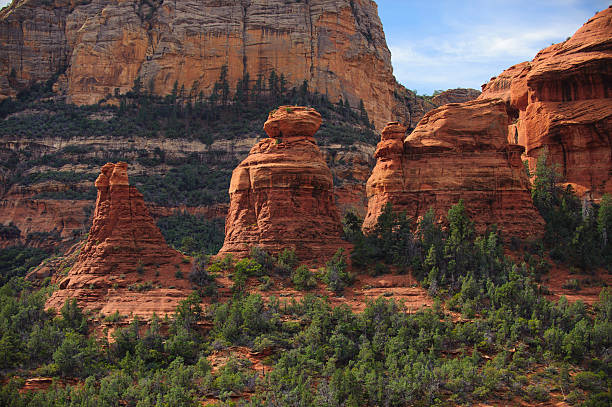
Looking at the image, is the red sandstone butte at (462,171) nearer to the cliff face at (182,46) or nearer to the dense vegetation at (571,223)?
the dense vegetation at (571,223)

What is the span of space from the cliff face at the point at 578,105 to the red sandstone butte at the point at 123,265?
92.0ft

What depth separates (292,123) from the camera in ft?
154

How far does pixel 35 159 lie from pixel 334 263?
221ft

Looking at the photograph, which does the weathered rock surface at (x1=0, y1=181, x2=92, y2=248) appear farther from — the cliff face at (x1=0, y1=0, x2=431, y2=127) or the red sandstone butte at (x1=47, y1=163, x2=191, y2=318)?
the red sandstone butte at (x1=47, y1=163, x2=191, y2=318)

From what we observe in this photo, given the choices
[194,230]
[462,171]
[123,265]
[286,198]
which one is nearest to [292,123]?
[286,198]

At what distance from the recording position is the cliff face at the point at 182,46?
11031cm

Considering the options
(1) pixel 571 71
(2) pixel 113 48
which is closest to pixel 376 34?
(2) pixel 113 48

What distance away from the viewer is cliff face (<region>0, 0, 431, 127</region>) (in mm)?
110312

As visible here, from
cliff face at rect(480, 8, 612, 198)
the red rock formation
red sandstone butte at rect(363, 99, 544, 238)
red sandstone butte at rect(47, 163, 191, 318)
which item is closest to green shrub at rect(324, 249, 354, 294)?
the red rock formation

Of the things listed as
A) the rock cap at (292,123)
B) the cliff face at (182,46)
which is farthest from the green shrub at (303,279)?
the cliff face at (182,46)

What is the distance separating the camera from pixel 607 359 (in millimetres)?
35406

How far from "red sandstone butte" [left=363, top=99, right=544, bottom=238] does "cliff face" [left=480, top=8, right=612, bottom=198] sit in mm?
5336

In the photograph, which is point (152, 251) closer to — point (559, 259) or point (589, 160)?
point (559, 259)

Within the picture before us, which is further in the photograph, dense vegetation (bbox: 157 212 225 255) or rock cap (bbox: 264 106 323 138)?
dense vegetation (bbox: 157 212 225 255)
